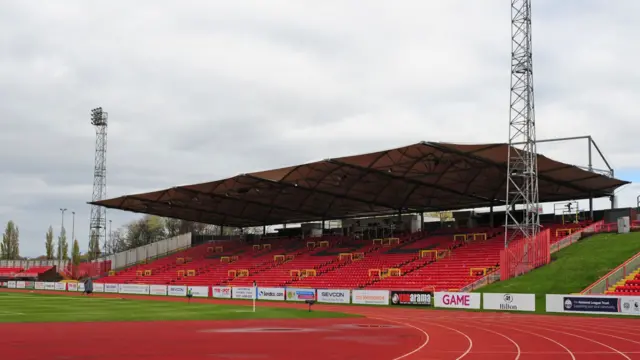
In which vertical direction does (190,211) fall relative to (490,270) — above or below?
above

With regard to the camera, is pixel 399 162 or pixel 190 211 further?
pixel 190 211

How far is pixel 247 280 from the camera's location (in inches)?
2457

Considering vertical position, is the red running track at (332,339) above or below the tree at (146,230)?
below

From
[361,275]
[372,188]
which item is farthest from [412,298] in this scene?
[372,188]

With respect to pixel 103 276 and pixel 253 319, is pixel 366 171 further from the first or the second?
pixel 103 276

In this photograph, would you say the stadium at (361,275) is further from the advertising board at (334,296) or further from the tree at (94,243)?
the tree at (94,243)

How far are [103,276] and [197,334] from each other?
6459 cm

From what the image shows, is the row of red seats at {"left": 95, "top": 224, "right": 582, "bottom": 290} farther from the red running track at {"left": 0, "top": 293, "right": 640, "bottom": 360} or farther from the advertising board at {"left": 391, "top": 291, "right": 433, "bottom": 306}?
the red running track at {"left": 0, "top": 293, "right": 640, "bottom": 360}

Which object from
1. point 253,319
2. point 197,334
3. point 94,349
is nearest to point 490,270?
point 253,319

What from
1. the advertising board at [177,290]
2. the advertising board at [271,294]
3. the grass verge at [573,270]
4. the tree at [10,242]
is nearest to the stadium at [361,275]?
the advertising board at [271,294]

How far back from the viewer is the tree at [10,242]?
458ft

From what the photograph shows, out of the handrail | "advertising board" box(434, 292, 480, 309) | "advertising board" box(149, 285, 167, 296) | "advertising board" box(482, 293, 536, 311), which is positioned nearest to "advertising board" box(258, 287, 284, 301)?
"advertising board" box(149, 285, 167, 296)

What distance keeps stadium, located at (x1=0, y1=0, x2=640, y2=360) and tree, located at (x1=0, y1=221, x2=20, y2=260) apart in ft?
167

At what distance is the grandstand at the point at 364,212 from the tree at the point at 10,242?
232 ft
